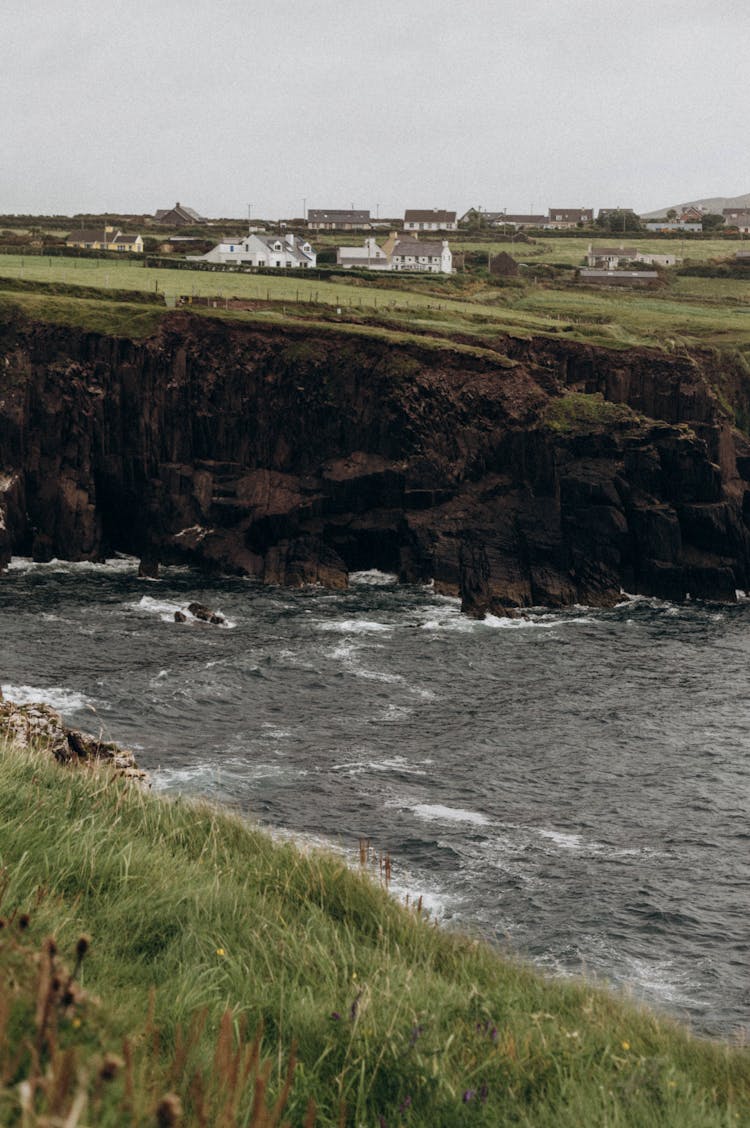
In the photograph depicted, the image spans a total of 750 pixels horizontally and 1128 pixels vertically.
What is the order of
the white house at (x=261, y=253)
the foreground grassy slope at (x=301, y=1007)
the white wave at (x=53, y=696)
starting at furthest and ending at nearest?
the white house at (x=261, y=253) → the white wave at (x=53, y=696) → the foreground grassy slope at (x=301, y=1007)

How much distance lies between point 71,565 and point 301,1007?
7036 cm

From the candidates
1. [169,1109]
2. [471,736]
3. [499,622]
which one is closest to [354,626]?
[499,622]

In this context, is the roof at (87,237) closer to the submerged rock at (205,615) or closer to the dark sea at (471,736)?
the dark sea at (471,736)

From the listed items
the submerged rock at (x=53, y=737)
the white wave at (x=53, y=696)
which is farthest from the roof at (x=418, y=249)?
the submerged rock at (x=53, y=737)

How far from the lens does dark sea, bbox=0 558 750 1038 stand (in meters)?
32.0

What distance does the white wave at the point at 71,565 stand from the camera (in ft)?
247

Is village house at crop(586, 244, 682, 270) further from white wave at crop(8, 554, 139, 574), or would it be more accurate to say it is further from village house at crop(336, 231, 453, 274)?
white wave at crop(8, 554, 139, 574)

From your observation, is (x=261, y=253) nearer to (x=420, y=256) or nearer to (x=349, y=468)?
(x=420, y=256)

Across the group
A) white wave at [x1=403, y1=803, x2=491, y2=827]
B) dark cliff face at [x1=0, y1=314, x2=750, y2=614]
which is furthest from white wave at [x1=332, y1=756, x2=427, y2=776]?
dark cliff face at [x1=0, y1=314, x2=750, y2=614]

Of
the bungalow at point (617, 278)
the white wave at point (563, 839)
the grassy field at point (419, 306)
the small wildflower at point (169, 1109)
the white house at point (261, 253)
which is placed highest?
the white house at point (261, 253)

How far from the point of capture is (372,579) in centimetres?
7756

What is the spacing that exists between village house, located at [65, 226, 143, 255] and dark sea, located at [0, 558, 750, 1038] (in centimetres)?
9776

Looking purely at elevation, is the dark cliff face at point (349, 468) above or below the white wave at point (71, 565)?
above

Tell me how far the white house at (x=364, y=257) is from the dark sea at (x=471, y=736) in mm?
98415
